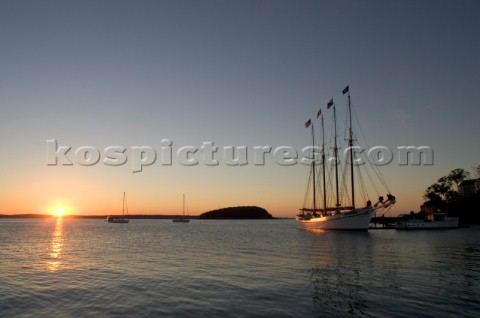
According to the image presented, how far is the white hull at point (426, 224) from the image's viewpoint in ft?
352

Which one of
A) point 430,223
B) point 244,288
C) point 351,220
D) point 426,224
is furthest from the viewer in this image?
point 430,223

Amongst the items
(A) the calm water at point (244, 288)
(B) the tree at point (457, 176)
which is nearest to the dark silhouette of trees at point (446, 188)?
(B) the tree at point (457, 176)

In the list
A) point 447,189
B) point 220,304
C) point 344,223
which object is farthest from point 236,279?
point 447,189

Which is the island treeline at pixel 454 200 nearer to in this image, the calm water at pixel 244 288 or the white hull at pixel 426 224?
the white hull at pixel 426 224

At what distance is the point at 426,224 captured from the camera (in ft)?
358

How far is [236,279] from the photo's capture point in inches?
1017

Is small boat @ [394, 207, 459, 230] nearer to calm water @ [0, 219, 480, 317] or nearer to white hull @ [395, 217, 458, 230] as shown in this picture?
white hull @ [395, 217, 458, 230]

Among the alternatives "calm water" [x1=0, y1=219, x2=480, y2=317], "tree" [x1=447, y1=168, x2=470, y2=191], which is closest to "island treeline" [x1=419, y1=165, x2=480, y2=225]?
"tree" [x1=447, y1=168, x2=470, y2=191]

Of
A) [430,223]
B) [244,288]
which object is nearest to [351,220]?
[430,223]

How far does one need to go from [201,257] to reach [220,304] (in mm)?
20743

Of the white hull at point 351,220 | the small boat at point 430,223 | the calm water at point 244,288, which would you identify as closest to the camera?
the calm water at point 244,288

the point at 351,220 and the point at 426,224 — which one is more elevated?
the point at 351,220

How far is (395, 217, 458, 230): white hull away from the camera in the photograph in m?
107

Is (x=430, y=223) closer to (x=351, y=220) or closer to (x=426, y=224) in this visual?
(x=426, y=224)
